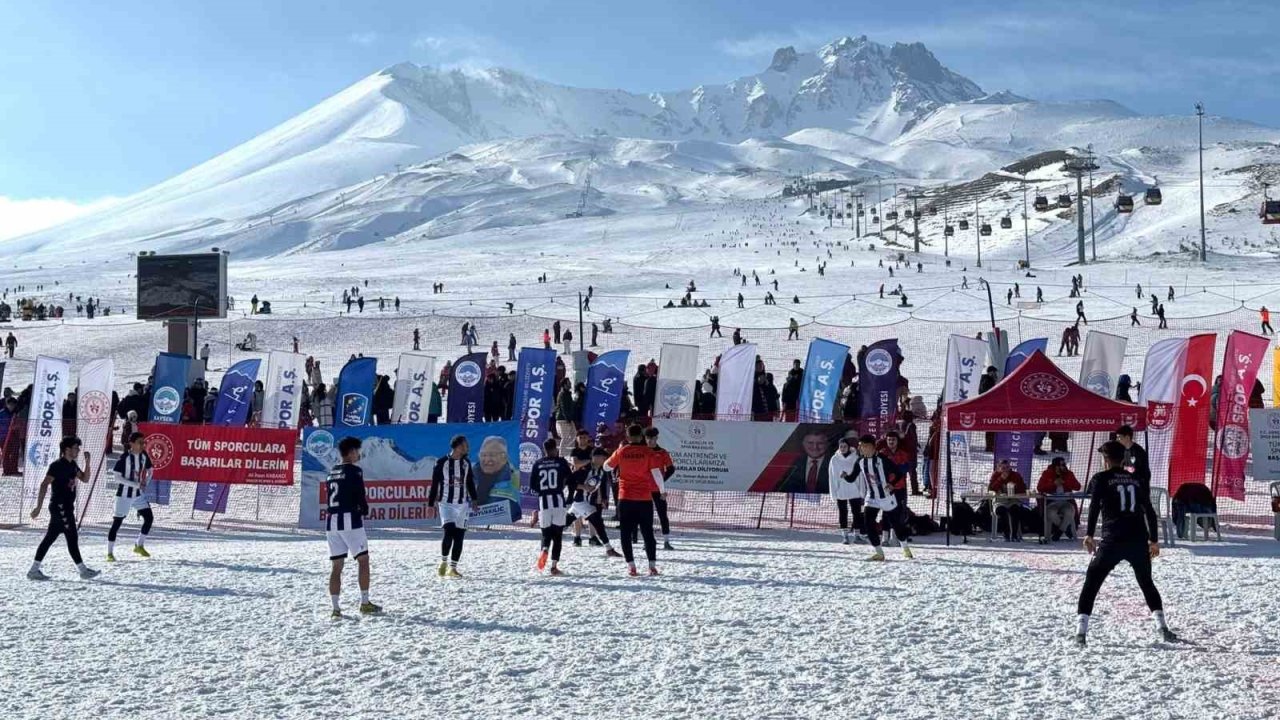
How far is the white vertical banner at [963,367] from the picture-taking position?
840 inches

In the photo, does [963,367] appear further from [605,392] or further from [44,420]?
[44,420]

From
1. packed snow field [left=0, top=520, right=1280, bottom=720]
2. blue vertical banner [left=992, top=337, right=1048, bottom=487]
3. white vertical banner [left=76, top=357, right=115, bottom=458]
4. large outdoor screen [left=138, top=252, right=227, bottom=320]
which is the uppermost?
large outdoor screen [left=138, top=252, right=227, bottom=320]

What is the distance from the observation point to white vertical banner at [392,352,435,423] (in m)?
23.8

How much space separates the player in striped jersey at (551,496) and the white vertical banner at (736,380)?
8.33m

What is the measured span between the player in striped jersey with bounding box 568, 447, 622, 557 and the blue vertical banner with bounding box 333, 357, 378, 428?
799 cm

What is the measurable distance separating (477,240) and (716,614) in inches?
5848

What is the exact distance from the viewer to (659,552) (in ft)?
47.0

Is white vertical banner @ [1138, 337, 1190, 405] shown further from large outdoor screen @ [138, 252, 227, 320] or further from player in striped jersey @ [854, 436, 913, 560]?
large outdoor screen @ [138, 252, 227, 320]

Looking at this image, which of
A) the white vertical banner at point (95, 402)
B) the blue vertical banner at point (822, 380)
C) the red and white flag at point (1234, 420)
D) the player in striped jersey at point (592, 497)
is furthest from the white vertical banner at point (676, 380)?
the red and white flag at point (1234, 420)

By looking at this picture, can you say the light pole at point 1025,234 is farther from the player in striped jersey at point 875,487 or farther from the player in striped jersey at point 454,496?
the player in striped jersey at point 454,496

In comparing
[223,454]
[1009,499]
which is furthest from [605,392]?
[1009,499]

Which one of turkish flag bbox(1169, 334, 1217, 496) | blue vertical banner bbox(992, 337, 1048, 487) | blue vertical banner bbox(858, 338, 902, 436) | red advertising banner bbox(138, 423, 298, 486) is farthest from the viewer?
blue vertical banner bbox(858, 338, 902, 436)

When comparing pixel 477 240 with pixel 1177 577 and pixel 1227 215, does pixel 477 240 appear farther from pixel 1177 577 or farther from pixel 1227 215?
pixel 1177 577

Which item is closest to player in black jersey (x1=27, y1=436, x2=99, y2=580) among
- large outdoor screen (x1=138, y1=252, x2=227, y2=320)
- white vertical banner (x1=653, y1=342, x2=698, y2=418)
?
white vertical banner (x1=653, y1=342, x2=698, y2=418)
